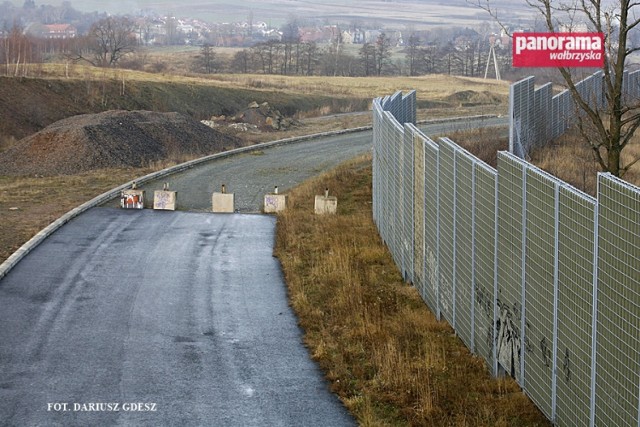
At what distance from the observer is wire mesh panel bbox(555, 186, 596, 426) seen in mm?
8555

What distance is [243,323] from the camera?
14.7 metres

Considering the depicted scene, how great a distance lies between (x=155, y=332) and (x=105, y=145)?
2433cm

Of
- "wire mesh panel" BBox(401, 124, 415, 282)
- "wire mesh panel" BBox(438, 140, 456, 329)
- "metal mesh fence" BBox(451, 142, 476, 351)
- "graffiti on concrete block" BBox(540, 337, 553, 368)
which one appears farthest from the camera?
"wire mesh panel" BBox(401, 124, 415, 282)

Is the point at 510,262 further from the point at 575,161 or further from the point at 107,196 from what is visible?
the point at 107,196

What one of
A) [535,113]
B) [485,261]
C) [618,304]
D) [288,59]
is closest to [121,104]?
[535,113]

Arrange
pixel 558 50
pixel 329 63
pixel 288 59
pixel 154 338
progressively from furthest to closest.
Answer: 1. pixel 288 59
2. pixel 329 63
3. pixel 558 50
4. pixel 154 338

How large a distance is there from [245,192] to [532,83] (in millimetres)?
8477

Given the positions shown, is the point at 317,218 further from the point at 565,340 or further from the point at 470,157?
the point at 565,340

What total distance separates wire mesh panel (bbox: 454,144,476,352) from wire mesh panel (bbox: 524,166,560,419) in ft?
6.60

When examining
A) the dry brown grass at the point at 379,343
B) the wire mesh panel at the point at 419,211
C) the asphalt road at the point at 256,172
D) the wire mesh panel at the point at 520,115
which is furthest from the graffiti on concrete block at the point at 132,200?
the wire mesh panel at the point at 419,211

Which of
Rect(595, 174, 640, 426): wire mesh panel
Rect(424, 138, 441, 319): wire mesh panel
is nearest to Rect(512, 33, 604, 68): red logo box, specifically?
Rect(424, 138, 441, 319): wire mesh panel

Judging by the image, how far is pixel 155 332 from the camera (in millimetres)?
14125

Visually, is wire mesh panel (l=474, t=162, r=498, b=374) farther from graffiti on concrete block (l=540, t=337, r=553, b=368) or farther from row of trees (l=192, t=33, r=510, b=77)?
row of trees (l=192, t=33, r=510, b=77)

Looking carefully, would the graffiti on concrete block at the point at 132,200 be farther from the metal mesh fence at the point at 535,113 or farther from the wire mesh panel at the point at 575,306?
the wire mesh panel at the point at 575,306
